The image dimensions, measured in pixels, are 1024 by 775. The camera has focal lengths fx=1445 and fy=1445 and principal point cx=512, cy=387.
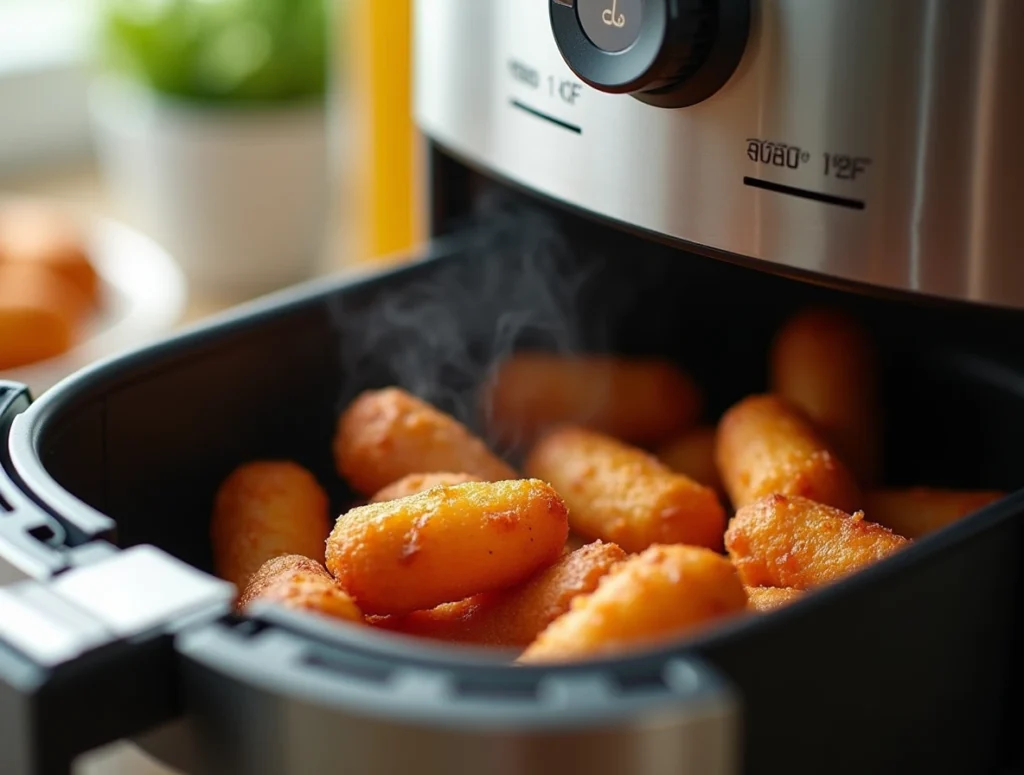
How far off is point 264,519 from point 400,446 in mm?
71

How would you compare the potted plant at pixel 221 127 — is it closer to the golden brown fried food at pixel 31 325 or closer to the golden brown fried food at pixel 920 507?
the golden brown fried food at pixel 31 325

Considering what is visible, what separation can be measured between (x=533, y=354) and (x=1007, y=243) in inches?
10.2

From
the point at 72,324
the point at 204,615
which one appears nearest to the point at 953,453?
the point at 204,615

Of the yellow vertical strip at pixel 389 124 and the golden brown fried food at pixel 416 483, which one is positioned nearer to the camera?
the golden brown fried food at pixel 416 483

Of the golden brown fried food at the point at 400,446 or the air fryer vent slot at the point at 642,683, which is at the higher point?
the air fryer vent slot at the point at 642,683

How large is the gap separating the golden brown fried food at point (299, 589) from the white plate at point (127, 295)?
18.1 inches

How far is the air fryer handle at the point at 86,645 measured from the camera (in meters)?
0.37

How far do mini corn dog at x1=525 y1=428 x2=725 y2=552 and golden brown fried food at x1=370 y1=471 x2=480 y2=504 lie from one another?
45 mm

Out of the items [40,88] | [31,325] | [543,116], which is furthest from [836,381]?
[40,88]

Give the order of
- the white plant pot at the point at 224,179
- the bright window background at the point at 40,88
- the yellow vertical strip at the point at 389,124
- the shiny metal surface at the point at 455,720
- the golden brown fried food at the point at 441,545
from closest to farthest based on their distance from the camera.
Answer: the shiny metal surface at the point at 455,720 < the golden brown fried food at the point at 441,545 < the yellow vertical strip at the point at 389,124 < the white plant pot at the point at 224,179 < the bright window background at the point at 40,88

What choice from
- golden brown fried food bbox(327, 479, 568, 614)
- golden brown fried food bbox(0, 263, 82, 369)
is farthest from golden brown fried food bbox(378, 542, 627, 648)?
golden brown fried food bbox(0, 263, 82, 369)

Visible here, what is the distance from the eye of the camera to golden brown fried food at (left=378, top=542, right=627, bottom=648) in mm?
475

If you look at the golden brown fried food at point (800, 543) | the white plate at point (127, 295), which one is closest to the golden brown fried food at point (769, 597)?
the golden brown fried food at point (800, 543)

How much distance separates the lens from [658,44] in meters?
0.50
